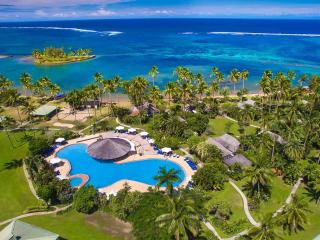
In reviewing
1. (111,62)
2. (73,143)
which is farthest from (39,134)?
(111,62)

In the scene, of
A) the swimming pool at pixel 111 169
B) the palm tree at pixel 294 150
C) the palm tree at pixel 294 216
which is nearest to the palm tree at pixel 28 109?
the swimming pool at pixel 111 169

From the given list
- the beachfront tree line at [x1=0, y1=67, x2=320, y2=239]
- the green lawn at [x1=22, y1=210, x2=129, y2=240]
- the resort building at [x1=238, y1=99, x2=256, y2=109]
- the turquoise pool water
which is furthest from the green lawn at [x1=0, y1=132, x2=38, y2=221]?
the resort building at [x1=238, y1=99, x2=256, y2=109]

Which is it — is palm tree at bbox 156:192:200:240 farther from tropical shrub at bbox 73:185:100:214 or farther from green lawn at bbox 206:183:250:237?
tropical shrub at bbox 73:185:100:214

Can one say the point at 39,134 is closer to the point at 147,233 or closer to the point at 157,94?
the point at 157,94

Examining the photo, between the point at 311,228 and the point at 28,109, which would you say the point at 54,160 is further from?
the point at 311,228

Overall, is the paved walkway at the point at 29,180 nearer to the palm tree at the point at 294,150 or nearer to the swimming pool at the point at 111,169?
the swimming pool at the point at 111,169

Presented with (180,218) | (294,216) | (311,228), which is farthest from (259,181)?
(180,218)

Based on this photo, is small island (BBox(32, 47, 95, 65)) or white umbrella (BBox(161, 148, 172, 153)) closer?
white umbrella (BBox(161, 148, 172, 153))
